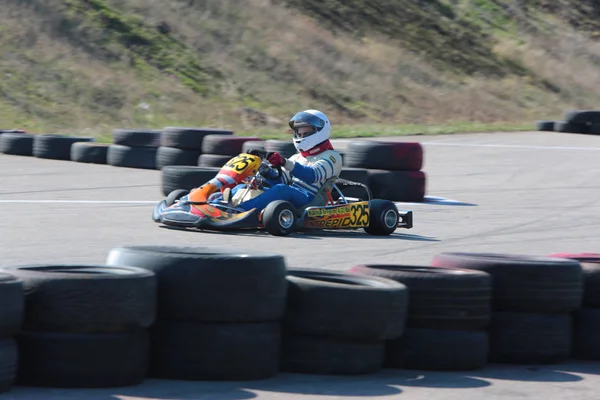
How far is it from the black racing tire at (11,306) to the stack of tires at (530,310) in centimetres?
272

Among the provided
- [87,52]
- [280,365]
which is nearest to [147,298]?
[280,365]

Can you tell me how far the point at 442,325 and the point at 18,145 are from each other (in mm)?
16159

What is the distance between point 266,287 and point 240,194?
5538 mm

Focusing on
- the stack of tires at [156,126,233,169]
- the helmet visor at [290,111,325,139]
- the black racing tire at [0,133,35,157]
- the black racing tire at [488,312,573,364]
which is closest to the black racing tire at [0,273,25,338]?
the black racing tire at [488,312,573,364]

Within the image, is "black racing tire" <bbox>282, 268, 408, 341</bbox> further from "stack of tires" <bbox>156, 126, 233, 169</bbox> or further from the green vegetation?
the green vegetation

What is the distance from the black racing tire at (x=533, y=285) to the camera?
6.36 m

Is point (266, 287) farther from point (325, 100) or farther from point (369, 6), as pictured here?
point (369, 6)

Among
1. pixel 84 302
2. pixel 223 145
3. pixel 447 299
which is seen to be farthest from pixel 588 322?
pixel 223 145

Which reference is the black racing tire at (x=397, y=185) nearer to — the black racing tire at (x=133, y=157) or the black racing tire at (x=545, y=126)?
the black racing tire at (x=133, y=157)

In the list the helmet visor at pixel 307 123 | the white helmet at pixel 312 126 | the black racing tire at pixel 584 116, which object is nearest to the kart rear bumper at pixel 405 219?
the white helmet at pixel 312 126

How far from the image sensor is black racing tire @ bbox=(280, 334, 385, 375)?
18.6ft

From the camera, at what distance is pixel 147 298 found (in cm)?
525

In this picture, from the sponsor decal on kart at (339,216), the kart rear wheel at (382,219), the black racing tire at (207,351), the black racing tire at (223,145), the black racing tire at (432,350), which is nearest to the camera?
the black racing tire at (207,351)

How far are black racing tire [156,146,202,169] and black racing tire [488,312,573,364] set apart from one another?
11.7 metres
